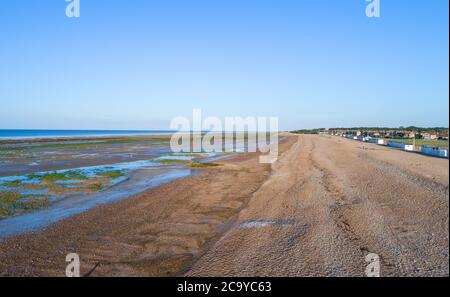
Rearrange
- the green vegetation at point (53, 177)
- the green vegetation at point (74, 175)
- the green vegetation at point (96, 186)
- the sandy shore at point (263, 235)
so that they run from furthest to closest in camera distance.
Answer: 1. the green vegetation at point (74, 175)
2. the green vegetation at point (53, 177)
3. the green vegetation at point (96, 186)
4. the sandy shore at point (263, 235)

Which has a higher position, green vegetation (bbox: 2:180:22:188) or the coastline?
green vegetation (bbox: 2:180:22:188)

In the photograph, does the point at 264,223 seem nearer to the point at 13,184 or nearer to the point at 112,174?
the point at 112,174

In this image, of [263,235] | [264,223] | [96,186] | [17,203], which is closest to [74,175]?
[96,186]

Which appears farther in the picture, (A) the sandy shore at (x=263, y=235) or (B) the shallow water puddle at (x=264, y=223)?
(B) the shallow water puddle at (x=264, y=223)

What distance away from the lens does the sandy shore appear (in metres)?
6.69

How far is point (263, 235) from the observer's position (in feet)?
30.1

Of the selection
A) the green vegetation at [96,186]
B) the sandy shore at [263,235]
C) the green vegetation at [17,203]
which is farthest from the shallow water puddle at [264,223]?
the green vegetation at [96,186]

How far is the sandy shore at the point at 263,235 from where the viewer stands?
669 cm

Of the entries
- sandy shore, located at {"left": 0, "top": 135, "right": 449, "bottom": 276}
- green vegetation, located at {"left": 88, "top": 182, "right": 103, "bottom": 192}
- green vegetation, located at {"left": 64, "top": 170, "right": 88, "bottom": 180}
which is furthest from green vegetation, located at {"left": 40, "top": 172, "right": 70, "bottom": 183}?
sandy shore, located at {"left": 0, "top": 135, "right": 449, "bottom": 276}

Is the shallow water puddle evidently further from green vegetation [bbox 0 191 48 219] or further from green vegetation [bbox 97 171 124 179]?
green vegetation [bbox 97 171 124 179]

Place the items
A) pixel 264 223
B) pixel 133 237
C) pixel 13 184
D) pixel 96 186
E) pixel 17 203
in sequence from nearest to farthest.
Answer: pixel 133 237, pixel 264 223, pixel 17 203, pixel 96 186, pixel 13 184

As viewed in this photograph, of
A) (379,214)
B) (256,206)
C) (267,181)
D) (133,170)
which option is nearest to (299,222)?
(379,214)

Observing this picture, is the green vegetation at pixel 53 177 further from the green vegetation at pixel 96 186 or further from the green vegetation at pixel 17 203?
the green vegetation at pixel 17 203

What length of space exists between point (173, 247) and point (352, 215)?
5682 millimetres
